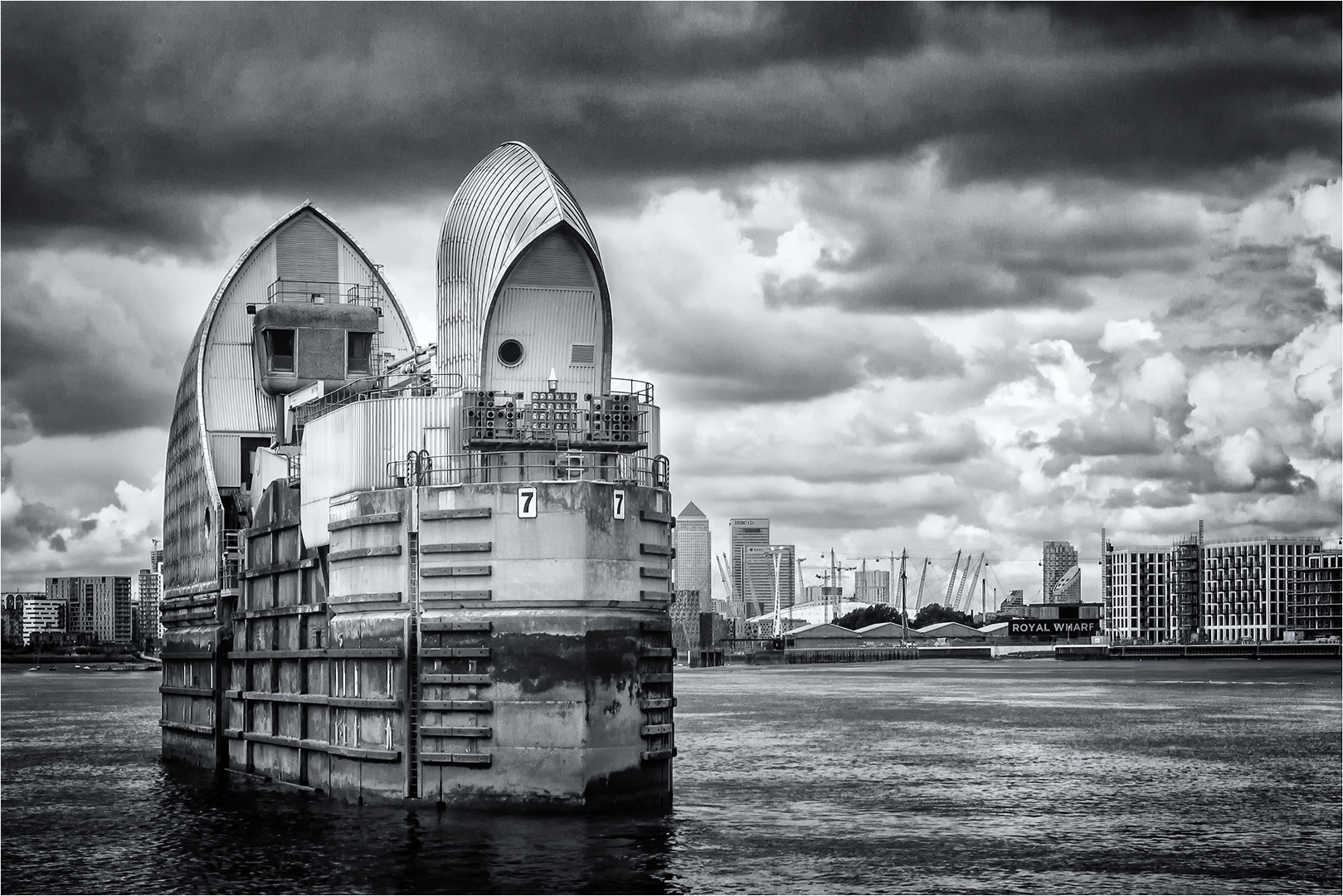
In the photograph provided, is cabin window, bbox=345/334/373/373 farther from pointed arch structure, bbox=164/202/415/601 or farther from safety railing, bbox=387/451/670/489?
safety railing, bbox=387/451/670/489

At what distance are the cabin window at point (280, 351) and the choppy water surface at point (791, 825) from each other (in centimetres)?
1756

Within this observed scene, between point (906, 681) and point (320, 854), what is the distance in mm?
151329

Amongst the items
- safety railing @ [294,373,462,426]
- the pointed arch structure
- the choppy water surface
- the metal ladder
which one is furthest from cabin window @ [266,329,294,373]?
the metal ladder

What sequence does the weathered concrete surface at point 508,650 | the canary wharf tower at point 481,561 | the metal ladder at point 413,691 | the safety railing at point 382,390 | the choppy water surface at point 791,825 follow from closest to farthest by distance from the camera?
the choppy water surface at point 791,825
the weathered concrete surface at point 508,650
the canary wharf tower at point 481,561
the metal ladder at point 413,691
the safety railing at point 382,390

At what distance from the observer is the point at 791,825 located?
1982 inches

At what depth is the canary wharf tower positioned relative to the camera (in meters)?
45.9

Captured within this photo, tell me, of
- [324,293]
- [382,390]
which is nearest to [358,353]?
[324,293]

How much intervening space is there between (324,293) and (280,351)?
18.2 ft

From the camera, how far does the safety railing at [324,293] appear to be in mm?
75000

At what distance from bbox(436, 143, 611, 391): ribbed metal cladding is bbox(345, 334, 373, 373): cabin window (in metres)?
19.2

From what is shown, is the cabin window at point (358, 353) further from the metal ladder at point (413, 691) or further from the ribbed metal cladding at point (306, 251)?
the metal ladder at point (413, 691)

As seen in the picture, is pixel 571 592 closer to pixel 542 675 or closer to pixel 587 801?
pixel 542 675

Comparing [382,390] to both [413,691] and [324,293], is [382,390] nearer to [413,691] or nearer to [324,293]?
[413,691]

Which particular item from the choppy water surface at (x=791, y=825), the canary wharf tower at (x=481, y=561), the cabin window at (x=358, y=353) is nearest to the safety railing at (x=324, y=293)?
the cabin window at (x=358, y=353)
